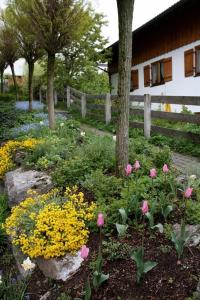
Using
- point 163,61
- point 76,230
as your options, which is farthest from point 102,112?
point 76,230

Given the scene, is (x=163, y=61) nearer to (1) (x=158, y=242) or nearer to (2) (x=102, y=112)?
(2) (x=102, y=112)

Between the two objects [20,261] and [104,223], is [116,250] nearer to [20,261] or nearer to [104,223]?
[104,223]

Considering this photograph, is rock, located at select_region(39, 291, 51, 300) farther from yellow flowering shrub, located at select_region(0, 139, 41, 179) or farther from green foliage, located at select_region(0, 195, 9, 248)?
yellow flowering shrub, located at select_region(0, 139, 41, 179)

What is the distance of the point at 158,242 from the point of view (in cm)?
431

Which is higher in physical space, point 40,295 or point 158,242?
point 158,242

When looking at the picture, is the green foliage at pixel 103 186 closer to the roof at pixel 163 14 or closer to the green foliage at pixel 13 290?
the green foliage at pixel 13 290

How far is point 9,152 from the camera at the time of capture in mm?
9961

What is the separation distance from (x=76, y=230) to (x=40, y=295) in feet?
2.68

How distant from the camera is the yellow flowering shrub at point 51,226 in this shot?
4.50 metres

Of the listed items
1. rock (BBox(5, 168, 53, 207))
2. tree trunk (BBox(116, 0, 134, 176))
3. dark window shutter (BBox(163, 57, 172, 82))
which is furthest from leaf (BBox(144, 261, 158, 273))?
dark window shutter (BBox(163, 57, 172, 82))

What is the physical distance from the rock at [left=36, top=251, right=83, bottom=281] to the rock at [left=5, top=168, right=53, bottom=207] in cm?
215

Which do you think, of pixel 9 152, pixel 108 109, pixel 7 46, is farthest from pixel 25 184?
pixel 7 46

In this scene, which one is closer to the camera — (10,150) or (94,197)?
(94,197)

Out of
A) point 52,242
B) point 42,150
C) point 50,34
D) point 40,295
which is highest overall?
point 50,34
